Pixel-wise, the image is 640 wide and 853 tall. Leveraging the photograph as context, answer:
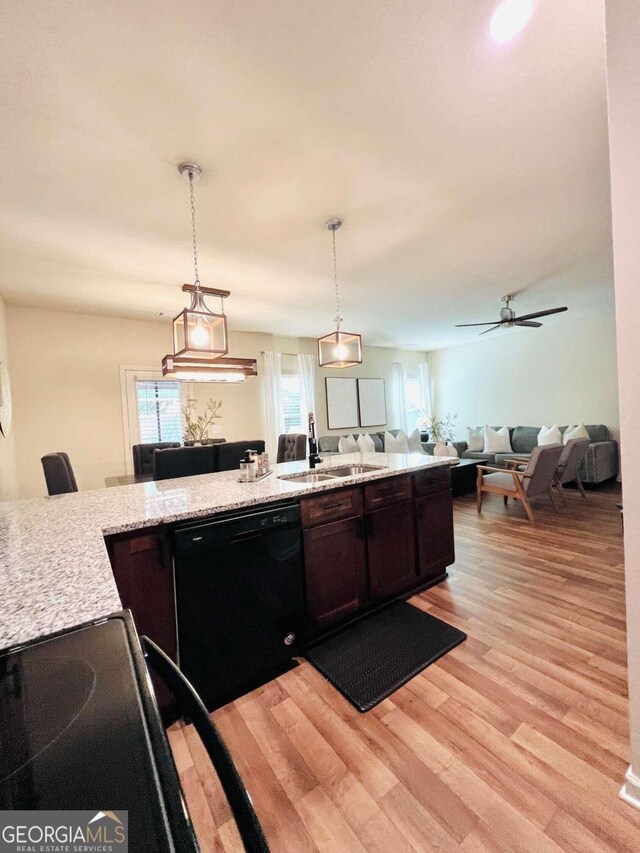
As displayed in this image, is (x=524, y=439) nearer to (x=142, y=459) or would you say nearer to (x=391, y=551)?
(x=391, y=551)

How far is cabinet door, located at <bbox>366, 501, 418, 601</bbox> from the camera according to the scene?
7.41ft

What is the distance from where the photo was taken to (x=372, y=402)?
292 inches

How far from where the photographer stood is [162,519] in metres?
1.50

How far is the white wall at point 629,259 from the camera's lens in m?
1.07

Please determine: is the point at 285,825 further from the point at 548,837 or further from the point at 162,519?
the point at 162,519

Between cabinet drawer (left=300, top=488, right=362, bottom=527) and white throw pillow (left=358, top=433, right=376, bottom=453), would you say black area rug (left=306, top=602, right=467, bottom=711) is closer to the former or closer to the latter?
cabinet drawer (left=300, top=488, right=362, bottom=527)

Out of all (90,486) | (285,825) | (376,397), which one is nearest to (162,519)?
(285,825)

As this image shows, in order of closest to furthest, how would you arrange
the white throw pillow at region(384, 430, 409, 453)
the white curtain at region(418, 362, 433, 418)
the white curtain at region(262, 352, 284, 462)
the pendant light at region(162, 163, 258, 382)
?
the pendant light at region(162, 163, 258, 382)
the white curtain at region(262, 352, 284, 462)
the white throw pillow at region(384, 430, 409, 453)
the white curtain at region(418, 362, 433, 418)

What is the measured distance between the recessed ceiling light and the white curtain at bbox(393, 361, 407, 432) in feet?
21.5

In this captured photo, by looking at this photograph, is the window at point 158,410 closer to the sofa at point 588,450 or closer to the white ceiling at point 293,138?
the white ceiling at point 293,138

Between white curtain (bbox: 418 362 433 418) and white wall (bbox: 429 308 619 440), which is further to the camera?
white curtain (bbox: 418 362 433 418)

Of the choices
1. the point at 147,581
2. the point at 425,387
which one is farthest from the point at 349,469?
the point at 425,387

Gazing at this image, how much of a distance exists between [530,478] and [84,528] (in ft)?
13.7

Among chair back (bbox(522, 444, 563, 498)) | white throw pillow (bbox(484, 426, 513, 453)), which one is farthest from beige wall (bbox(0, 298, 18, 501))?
white throw pillow (bbox(484, 426, 513, 453))
